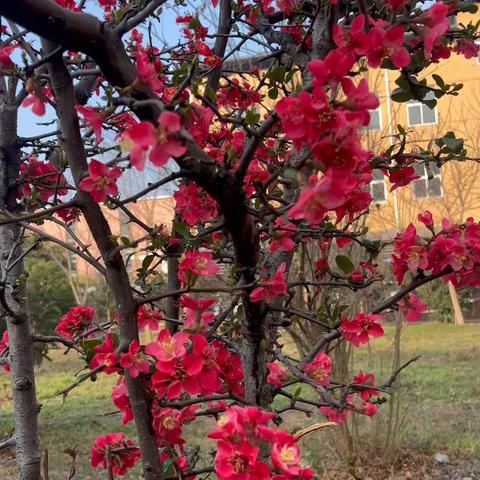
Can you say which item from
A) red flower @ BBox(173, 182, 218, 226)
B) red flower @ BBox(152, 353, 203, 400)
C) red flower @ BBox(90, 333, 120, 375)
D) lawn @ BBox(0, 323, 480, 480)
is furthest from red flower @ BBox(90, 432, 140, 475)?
lawn @ BBox(0, 323, 480, 480)

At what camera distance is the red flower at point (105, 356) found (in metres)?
1.05

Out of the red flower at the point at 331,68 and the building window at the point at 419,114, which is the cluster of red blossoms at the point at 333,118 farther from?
the building window at the point at 419,114

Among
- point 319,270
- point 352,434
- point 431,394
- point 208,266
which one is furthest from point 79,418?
point 208,266

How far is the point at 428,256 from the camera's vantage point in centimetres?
144

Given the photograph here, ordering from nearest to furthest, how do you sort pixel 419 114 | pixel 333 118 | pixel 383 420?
pixel 333 118, pixel 383 420, pixel 419 114

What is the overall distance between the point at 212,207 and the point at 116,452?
587 mm

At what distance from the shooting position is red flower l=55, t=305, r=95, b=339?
1.81m

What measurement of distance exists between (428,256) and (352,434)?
3.53 meters

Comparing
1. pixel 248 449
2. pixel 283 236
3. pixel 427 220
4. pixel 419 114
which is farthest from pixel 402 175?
pixel 419 114

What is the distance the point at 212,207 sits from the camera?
4.39 ft

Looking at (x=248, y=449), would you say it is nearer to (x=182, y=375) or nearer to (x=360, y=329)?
(x=182, y=375)

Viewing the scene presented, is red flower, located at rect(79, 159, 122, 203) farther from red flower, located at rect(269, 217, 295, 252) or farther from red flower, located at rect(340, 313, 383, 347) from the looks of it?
red flower, located at rect(340, 313, 383, 347)

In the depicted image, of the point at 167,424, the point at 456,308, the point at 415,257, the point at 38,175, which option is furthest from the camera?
Result: the point at 456,308

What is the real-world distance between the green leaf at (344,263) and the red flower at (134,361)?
1.78 feet
